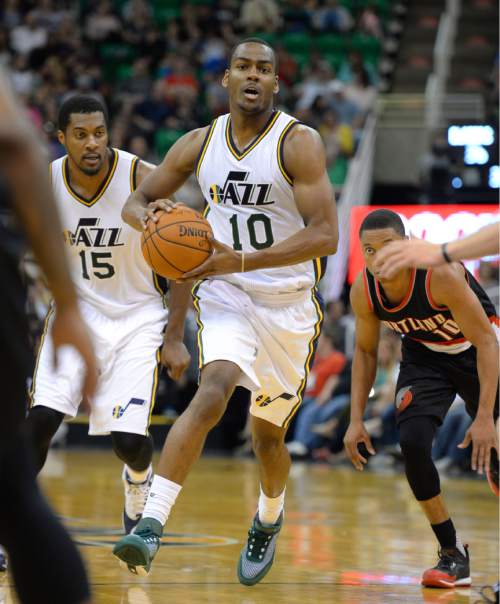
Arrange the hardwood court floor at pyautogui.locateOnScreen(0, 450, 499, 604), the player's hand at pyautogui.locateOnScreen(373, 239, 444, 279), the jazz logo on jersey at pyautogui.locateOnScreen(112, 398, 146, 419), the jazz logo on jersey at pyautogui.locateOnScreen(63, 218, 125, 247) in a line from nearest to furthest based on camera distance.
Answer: the player's hand at pyautogui.locateOnScreen(373, 239, 444, 279) < the hardwood court floor at pyautogui.locateOnScreen(0, 450, 499, 604) < the jazz logo on jersey at pyautogui.locateOnScreen(112, 398, 146, 419) < the jazz logo on jersey at pyautogui.locateOnScreen(63, 218, 125, 247)

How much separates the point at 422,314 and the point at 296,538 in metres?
2.01

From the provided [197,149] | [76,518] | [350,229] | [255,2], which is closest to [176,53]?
[255,2]

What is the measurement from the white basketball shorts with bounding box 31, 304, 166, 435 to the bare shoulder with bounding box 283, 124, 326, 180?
1161 mm

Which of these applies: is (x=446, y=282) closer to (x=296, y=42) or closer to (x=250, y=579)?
(x=250, y=579)

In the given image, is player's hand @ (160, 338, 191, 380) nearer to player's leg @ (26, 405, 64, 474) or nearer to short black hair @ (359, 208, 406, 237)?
player's leg @ (26, 405, 64, 474)

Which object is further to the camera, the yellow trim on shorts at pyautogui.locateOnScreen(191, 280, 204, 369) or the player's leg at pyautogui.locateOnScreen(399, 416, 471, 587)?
the player's leg at pyautogui.locateOnScreen(399, 416, 471, 587)

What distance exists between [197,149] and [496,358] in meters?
1.66

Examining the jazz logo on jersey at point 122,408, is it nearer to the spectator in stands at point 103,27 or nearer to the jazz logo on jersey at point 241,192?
the jazz logo on jersey at point 241,192

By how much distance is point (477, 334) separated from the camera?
5094 millimetres

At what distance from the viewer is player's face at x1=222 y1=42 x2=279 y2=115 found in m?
5.28

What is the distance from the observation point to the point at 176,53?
1820 centimetres

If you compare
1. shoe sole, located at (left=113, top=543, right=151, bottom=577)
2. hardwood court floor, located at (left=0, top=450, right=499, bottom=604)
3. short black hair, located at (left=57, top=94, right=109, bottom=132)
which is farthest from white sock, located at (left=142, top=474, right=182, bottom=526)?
short black hair, located at (left=57, top=94, right=109, bottom=132)

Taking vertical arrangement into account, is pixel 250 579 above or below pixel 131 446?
below

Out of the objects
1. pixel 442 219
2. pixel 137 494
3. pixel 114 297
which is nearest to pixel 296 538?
pixel 137 494
